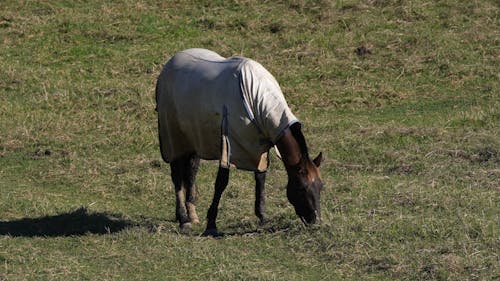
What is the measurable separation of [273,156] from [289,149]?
3338 millimetres

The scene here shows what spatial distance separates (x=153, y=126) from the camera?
1459 cm

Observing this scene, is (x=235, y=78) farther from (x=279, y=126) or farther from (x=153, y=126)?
(x=153, y=126)

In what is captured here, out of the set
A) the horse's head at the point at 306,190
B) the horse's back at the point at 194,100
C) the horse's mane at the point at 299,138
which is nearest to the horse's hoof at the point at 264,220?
the horse's head at the point at 306,190

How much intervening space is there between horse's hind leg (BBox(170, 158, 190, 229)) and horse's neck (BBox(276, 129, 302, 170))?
1.46m

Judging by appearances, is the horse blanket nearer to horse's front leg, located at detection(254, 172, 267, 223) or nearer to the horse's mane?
the horse's mane

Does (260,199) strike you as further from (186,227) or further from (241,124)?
(241,124)

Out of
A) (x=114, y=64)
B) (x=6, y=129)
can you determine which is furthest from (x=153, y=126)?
(x=114, y=64)

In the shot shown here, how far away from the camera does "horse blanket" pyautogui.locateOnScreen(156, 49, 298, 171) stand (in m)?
9.76

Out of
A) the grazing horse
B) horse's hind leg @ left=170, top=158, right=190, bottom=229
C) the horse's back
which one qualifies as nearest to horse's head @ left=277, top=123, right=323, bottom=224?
the grazing horse

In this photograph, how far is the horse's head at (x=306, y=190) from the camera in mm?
9797

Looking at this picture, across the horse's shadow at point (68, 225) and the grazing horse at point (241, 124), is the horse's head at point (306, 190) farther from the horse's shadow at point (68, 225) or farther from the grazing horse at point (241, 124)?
the horse's shadow at point (68, 225)

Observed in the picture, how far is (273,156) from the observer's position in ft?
42.9

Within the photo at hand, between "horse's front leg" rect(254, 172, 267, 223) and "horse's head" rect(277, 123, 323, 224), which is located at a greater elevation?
"horse's head" rect(277, 123, 323, 224)

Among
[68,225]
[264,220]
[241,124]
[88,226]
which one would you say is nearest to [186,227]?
[264,220]
